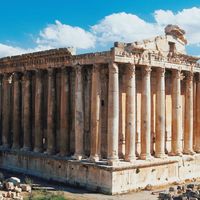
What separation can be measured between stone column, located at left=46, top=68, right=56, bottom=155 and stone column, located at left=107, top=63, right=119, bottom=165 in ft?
20.2

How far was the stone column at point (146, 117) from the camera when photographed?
28875 millimetres

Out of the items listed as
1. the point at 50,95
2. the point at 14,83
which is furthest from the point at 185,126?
the point at 14,83

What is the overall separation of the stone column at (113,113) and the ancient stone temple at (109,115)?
0.19 feet

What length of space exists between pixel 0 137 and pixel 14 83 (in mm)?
5567

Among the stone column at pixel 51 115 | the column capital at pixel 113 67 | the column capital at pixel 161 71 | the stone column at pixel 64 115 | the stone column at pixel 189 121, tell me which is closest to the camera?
the column capital at pixel 113 67

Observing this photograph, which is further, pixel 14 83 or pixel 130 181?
pixel 14 83

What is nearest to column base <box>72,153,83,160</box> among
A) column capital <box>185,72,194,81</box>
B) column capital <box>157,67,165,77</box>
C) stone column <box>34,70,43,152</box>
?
stone column <box>34,70,43,152</box>

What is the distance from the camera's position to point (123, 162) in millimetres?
27219

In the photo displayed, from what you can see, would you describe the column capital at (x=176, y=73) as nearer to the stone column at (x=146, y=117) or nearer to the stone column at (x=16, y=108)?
the stone column at (x=146, y=117)

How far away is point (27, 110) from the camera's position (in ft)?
112

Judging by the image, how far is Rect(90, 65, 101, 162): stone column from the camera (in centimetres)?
2773

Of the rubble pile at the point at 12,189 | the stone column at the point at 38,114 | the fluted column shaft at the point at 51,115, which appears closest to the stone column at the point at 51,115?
the fluted column shaft at the point at 51,115

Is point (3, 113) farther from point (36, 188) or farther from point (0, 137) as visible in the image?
point (36, 188)

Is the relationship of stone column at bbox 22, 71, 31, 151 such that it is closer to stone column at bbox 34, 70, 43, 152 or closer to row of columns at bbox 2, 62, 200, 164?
row of columns at bbox 2, 62, 200, 164
